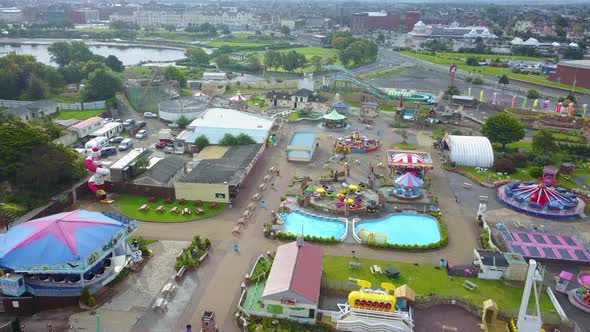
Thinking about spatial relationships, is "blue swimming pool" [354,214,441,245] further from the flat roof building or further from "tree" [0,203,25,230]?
"tree" [0,203,25,230]

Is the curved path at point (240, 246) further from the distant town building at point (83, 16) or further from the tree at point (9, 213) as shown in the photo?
the distant town building at point (83, 16)

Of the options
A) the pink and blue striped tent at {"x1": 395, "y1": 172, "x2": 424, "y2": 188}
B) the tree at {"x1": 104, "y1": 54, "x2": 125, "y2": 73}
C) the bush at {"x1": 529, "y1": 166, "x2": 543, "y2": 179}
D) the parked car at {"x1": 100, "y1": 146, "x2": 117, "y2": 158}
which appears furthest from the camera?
the tree at {"x1": 104, "y1": 54, "x2": 125, "y2": 73}

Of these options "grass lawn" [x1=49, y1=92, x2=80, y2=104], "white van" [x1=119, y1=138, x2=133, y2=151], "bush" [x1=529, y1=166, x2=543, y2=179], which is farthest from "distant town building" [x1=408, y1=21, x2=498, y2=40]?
"white van" [x1=119, y1=138, x2=133, y2=151]

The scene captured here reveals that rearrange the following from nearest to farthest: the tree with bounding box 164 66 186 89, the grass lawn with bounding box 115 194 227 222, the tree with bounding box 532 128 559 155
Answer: the grass lawn with bounding box 115 194 227 222 < the tree with bounding box 532 128 559 155 < the tree with bounding box 164 66 186 89

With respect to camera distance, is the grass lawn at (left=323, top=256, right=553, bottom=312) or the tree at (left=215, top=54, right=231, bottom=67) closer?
the grass lawn at (left=323, top=256, right=553, bottom=312)

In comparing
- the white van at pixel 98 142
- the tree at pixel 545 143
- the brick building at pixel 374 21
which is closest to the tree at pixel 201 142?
the white van at pixel 98 142

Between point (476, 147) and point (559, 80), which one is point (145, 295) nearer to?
point (476, 147)

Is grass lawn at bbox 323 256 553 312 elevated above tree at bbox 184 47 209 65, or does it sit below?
below
